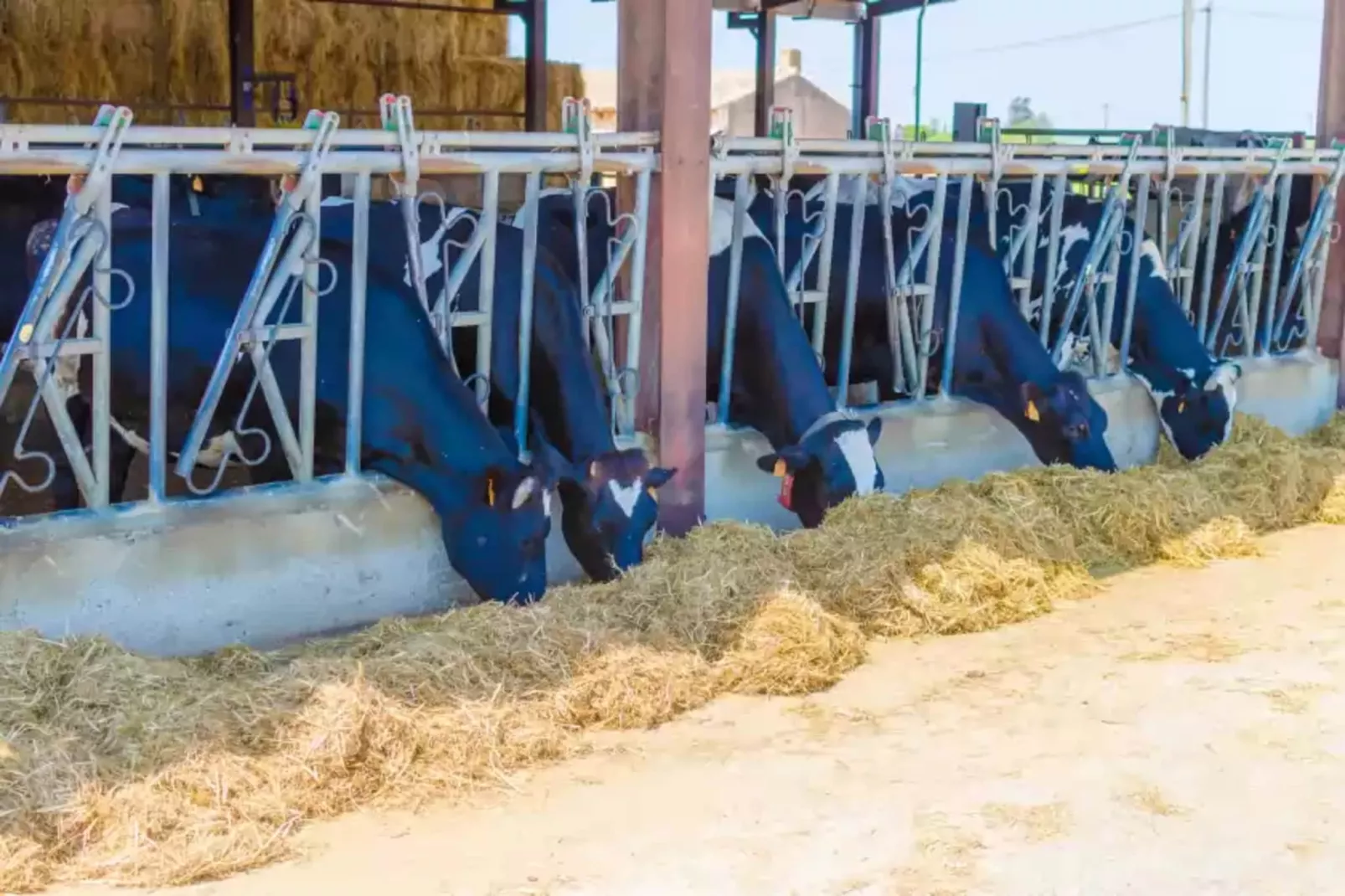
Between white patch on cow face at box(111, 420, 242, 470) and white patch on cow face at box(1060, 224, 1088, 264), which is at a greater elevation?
white patch on cow face at box(1060, 224, 1088, 264)

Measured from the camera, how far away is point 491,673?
492 centimetres

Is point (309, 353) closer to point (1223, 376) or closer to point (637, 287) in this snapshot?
point (637, 287)

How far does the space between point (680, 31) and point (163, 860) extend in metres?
3.74

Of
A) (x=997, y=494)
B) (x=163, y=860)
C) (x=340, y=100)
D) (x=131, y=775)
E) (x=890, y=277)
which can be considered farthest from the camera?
(x=340, y=100)

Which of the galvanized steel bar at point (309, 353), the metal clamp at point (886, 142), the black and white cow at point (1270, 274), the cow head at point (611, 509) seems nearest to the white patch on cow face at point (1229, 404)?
the black and white cow at point (1270, 274)

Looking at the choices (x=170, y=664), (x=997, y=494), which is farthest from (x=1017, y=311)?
(x=170, y=664)

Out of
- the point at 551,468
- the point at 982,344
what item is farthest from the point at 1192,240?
the point at 551,468

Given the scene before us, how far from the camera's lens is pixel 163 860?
3.72 m

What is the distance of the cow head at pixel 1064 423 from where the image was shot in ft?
25.6

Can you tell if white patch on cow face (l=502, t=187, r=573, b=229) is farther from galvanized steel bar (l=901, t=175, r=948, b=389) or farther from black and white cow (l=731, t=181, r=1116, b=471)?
galvanized steel bar (l=901, t=175, r=948, b=389)

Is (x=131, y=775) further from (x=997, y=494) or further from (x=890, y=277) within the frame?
(x=890, y=277)

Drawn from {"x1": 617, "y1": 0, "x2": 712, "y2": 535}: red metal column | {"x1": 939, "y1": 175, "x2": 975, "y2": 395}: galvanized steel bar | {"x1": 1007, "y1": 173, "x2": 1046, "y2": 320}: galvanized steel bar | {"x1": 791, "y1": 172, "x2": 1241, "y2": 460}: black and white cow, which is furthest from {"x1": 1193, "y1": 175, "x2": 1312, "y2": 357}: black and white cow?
{"x1": 617, "y1": 0, "x2": 712, "y2": 535}: red metal column

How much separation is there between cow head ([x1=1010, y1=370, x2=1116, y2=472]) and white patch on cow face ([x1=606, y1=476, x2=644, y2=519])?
265 centimetres

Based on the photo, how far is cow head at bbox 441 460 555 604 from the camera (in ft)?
18.7
